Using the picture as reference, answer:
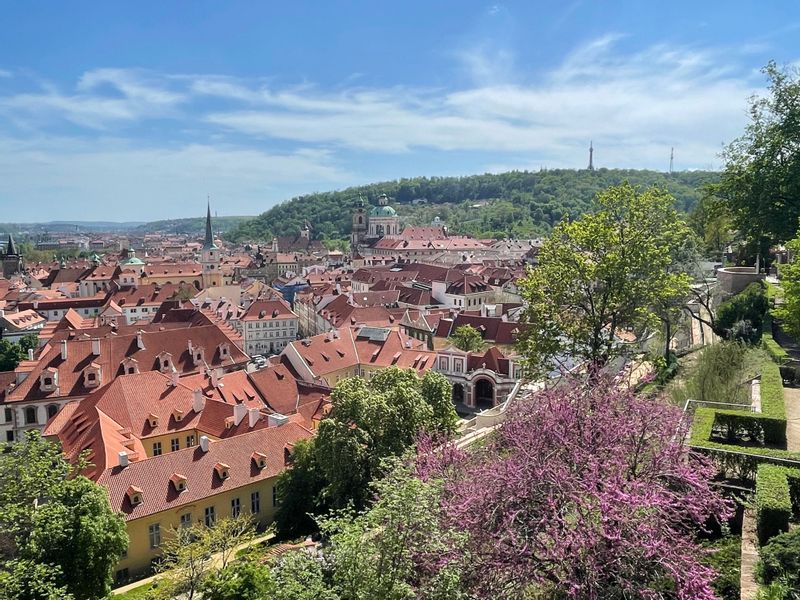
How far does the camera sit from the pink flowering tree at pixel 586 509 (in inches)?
371

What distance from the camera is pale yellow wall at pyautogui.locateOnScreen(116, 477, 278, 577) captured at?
77.0 feet

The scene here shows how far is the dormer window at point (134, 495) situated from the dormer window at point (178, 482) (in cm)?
133

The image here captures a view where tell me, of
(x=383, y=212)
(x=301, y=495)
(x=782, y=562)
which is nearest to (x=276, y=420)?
(x=301, y=495)

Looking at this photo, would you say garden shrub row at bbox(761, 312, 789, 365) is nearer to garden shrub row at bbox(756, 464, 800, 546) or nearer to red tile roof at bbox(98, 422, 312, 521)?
garden shrub row at bbox(756, 464, 800, 546)

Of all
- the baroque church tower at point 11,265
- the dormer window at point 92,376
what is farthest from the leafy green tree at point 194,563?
the baroque church tower at point 11,265

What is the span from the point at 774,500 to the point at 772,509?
296mm

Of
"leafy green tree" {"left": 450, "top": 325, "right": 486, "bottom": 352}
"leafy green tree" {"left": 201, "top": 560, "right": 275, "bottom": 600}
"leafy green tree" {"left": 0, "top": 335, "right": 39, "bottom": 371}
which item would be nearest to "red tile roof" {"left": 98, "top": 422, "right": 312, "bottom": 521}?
"leafy green tree" {"left": 201, "top": 560, "right": 275, "bottom": 600}

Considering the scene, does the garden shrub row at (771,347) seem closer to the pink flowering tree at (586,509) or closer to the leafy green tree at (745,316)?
the leafy green tree at (745,316)

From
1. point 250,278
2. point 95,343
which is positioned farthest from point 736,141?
point 250,278

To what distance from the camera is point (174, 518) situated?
961 inches

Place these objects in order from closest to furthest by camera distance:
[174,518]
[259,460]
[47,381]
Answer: [174,518], [259,460], [47,381]

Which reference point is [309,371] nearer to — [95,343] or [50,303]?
[95,343]

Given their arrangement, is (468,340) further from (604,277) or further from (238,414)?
(604,277)

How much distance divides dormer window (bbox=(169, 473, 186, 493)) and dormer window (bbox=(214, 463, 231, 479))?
1495 mm
